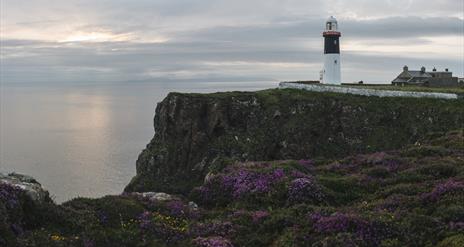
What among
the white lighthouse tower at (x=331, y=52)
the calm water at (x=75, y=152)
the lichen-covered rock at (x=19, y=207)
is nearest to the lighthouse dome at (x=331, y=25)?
the white lighthouse tower at (x=331, y=52)

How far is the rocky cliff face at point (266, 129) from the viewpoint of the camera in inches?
2398

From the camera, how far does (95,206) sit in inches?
717

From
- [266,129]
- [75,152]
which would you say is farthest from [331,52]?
[75,152]

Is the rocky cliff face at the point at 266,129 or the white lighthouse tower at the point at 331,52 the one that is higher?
the white lighthouse tower at the point at 331,52

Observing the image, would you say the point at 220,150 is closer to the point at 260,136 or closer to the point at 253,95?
the point at 260,136

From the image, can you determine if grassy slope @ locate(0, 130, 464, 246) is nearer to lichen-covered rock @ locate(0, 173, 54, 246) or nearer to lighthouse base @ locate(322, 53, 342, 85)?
lichen-covered rock @ locate(0, 173, 54, 246)

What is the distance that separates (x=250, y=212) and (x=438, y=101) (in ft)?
158

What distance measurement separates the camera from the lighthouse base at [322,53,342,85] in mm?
84863

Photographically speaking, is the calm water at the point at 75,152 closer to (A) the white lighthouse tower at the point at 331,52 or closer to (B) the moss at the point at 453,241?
(A) the white lighthouse tower at the point at 331,52

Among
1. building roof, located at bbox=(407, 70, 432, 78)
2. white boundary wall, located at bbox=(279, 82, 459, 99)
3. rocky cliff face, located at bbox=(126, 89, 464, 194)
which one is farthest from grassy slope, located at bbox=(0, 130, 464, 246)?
building roof, located at bbox=(407, 70, 432, 78)

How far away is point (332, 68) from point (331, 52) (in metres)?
2.60

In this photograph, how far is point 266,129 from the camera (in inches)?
2542

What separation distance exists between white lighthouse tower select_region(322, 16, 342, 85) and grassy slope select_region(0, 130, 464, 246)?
6143 centimetres

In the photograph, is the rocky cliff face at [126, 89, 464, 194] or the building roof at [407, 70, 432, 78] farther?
the building roof at [407, 70, 432, 78]
